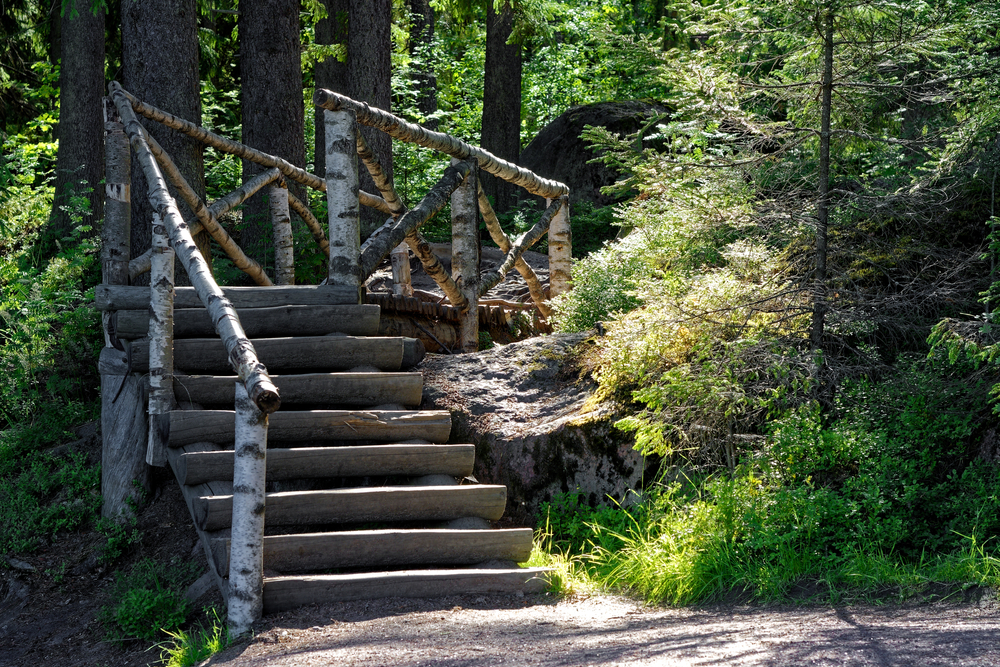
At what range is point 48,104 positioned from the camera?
17.2m

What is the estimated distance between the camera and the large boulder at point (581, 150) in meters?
13.7

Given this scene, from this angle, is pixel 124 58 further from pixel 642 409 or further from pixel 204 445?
pixel 642 409

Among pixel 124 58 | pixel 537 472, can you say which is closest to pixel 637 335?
pixel 537 472

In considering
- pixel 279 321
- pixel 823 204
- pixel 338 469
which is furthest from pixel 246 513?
pixel 823 204

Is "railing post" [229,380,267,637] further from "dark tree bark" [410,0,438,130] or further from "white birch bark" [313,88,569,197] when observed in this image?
"dark tree bark" [410,0,438,130]

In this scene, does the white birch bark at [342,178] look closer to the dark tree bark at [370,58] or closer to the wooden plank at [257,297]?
the wooden plank at [257,297]

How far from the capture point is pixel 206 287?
454 cm

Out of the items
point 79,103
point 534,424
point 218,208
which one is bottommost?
point 534,424

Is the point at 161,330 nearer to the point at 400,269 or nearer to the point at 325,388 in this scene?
the point at 325,388

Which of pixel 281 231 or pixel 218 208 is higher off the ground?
pixel 218 208

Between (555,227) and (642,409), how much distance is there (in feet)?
10.6

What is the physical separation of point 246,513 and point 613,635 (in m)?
1.83

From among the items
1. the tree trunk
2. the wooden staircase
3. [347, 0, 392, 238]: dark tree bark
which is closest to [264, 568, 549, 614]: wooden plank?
the wooden staircase

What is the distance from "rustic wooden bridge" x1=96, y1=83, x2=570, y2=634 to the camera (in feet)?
13.8
